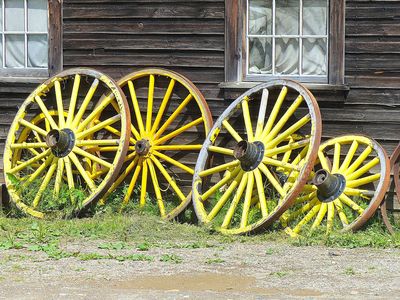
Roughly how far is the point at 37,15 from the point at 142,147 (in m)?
2.16

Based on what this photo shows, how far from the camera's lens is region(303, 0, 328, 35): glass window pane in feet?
33.9

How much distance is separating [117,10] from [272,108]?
212 centimetres

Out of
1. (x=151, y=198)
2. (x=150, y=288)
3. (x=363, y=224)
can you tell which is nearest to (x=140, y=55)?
(x=151, y=198)

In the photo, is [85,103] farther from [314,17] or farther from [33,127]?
[314,17]

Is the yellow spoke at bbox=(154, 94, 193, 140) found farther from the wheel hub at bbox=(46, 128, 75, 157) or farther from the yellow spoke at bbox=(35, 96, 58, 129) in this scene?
the yellow spoke at bbox=(35, 96, 58, 129)

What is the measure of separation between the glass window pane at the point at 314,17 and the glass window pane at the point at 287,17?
0.29ft

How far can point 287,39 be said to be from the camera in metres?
10.5

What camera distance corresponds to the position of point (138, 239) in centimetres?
944

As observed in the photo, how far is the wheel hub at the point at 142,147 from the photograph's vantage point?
34.8 ft

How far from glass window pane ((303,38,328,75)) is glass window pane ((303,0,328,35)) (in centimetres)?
10

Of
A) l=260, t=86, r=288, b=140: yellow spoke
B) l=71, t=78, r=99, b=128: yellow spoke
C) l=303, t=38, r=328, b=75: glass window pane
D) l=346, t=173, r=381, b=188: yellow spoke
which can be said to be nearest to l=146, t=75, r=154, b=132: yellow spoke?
l=71, t=78, r=99, b=128: yellow spoke

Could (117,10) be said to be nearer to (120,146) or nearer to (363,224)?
(120,146)

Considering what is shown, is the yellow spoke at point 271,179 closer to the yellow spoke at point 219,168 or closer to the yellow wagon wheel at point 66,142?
the yellow spoke at point 219,168

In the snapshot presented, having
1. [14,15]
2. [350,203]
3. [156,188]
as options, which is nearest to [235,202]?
[350,203]
